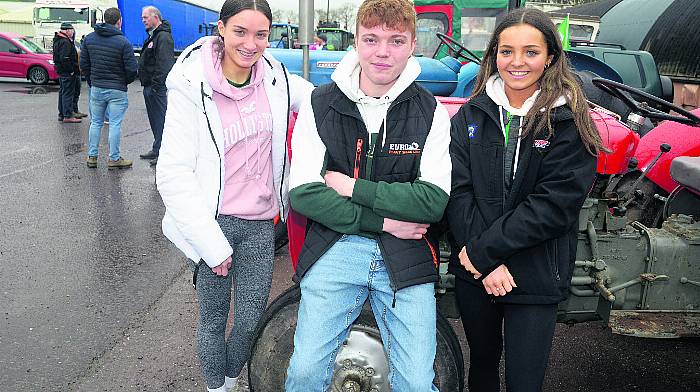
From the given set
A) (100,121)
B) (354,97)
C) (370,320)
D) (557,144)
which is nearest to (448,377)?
(370,320)

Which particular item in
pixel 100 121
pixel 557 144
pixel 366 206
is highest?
pixel 557 144

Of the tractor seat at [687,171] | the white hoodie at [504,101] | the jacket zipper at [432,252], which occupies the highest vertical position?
the white hoodie at [504,101]

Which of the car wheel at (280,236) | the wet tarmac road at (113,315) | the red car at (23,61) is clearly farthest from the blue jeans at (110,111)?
the red car at (23,61)

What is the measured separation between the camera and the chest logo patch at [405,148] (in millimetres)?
2232

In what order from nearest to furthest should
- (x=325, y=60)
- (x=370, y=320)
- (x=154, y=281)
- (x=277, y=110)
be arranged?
(x=370, y=320) → (x=277, y=110) → (x=154, y=281) → (x=325, y=60)

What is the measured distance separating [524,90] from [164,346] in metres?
2.52

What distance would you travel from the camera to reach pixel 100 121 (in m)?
7.98

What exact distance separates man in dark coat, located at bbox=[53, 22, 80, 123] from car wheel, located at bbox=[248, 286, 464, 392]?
422 inches

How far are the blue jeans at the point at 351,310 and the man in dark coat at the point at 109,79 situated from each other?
6349mm

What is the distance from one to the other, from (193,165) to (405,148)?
2.75 ft

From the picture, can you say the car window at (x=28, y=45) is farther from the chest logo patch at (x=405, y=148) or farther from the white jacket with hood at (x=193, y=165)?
the chest logo patch at (x=405, y=148)

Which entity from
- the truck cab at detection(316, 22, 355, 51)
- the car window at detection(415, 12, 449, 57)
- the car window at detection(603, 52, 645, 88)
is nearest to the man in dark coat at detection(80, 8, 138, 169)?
the car window at detection(415, 12, 449, 57)

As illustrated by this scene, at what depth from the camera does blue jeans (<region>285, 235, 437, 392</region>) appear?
221 centimetres

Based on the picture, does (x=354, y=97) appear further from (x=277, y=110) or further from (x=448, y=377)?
(x=448, y=377)
